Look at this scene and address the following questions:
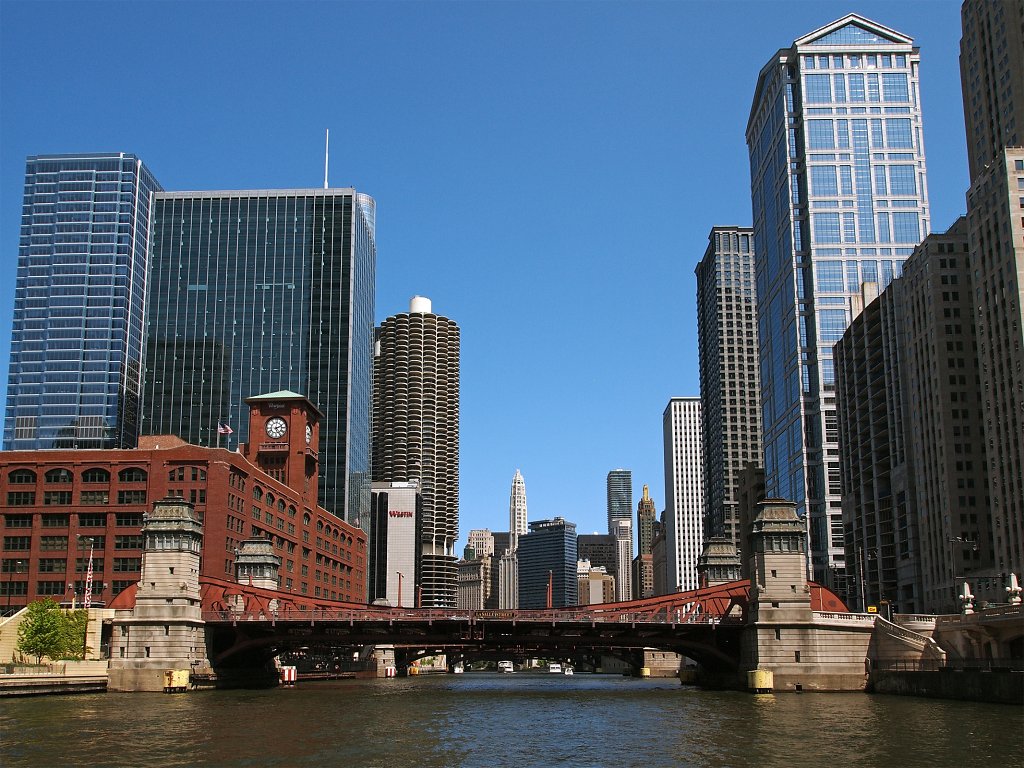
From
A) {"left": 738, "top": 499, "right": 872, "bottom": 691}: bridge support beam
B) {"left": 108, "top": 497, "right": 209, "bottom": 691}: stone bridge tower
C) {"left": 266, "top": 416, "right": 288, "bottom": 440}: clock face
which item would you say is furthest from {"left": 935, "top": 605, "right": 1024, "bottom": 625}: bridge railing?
{"left": 266, "top": 416, "right": 288, "bottom": 440}: clock face

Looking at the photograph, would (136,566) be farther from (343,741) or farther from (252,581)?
(343,741)

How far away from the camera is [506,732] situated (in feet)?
235

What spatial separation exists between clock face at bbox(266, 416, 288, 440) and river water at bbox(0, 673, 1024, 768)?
333 feet

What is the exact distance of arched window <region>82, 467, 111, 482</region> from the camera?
490 ft

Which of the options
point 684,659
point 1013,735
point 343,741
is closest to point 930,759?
point 1013,735

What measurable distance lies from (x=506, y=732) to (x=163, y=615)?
4764 centimetres

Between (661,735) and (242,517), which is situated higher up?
(242,517)

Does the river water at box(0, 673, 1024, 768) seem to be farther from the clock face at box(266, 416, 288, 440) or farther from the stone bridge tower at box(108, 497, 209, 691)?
the clock face at box(266, 416, 288, 440)

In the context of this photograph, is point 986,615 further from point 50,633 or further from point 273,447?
point 273,447

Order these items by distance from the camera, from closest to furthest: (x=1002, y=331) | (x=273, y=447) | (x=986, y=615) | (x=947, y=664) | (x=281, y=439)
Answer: (x=986, y=615), (x=947, y=664), (x=1002, y=331), (x=273, y=447), (x=281, y=439)

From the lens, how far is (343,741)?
6347cm

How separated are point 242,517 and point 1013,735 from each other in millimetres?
118129

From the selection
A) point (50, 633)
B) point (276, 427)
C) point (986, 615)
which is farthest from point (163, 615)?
point (276, 427)

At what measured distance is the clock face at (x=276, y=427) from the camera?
198 meters
